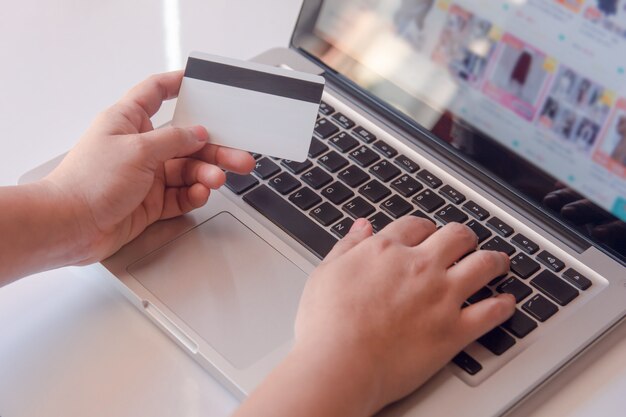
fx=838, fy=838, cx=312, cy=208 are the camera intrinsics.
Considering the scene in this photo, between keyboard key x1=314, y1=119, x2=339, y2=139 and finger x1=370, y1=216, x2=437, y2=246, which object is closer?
finger x1=370, y1=216, x2=437, y2=246

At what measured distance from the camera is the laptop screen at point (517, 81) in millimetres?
693

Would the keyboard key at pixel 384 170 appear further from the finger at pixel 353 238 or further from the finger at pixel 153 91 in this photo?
the finger at pixel 153 91

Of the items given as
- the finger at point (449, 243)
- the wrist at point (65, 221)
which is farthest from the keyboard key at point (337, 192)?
the wrist at point (65, 221)

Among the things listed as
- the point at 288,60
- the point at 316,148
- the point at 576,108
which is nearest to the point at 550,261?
the point at 576,108

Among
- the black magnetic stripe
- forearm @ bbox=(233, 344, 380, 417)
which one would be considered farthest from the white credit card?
forearm @ bbox=(233, 344, 380, 417)

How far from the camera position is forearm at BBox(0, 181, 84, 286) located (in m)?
0.65

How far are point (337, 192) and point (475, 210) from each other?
0.40 ft

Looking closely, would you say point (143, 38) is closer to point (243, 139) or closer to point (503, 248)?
point (243, 139)

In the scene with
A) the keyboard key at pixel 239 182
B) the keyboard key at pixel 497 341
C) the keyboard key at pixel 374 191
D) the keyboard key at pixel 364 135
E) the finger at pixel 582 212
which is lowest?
the keyboard key at pixel 239 182

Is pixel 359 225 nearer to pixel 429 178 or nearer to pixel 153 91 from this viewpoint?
pixel 429 178

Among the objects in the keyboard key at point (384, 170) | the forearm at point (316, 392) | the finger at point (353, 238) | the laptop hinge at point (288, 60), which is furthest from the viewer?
the laptop hinge at point (288, 60)

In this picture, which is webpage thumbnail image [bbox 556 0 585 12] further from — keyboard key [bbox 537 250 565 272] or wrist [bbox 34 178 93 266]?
wrist [bbox 34 178 93 266]

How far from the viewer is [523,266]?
2.27ft

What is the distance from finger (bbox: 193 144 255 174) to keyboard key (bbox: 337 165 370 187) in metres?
0.09
